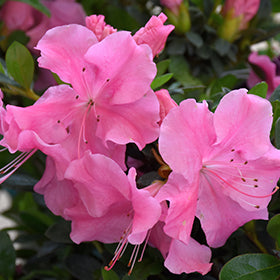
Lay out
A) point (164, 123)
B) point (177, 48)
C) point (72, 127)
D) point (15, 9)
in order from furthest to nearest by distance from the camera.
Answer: point (15, 9) < point (177, 48) < point (72, 127) < point (164, 123)

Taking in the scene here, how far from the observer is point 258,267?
0.58 m

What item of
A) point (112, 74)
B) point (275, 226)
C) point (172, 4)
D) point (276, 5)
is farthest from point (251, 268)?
point (276, 5)

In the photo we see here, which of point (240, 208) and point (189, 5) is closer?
point (240, 208)

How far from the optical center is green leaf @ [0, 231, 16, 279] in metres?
0.77

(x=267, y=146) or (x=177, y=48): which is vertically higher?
(x=267, y=146)

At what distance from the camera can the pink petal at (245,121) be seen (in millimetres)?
509

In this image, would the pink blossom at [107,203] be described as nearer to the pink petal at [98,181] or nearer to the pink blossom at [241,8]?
the pink petal at [98,181]

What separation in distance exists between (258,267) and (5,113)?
34 centimetres

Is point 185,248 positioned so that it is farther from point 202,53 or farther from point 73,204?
point 202,53


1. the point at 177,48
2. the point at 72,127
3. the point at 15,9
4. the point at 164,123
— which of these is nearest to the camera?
the point at 164,123

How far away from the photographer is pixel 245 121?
52 cm

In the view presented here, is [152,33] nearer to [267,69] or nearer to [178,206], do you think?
[178,206]

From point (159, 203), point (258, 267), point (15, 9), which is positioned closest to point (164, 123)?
point (159, 203)

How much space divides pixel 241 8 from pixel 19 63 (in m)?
0.45
